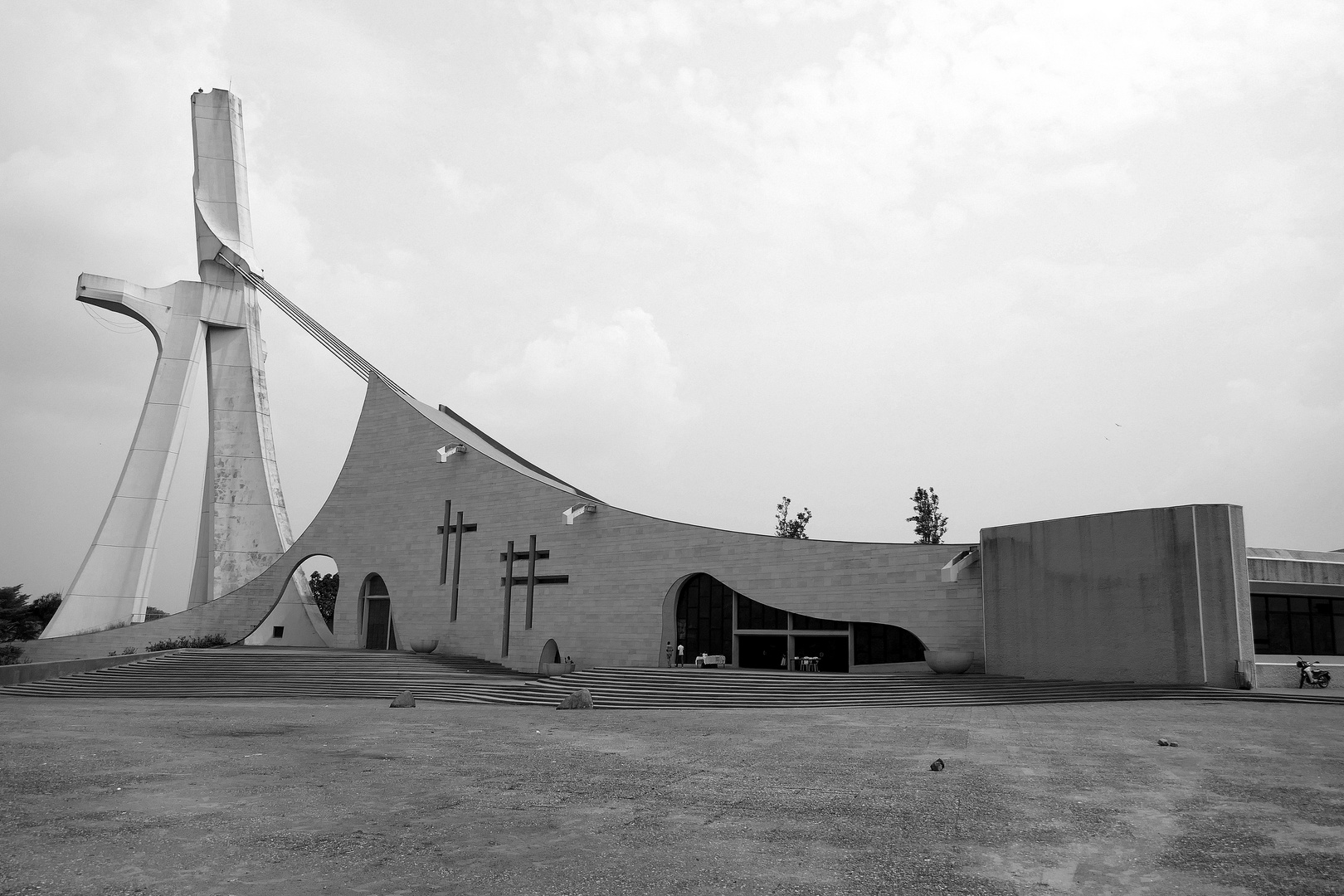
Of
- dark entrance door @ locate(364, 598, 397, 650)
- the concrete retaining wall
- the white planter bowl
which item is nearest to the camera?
the concrete retaining wall

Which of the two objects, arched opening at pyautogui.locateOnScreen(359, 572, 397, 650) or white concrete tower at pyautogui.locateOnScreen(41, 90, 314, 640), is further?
white concrete tower at pyautogui.locateOnScreen(41, 90, 314, 640)

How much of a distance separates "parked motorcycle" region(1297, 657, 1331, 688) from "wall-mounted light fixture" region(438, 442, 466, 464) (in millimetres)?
21586

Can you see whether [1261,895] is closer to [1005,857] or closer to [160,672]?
[1005,857]

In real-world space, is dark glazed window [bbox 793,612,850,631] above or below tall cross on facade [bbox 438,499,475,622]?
below

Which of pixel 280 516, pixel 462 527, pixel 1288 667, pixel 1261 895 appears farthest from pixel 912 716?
pixel 280 516

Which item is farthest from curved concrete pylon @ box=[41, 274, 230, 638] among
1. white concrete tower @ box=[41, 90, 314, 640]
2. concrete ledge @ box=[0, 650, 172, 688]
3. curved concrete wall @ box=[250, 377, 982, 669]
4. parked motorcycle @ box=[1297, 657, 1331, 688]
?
parked motorcycle @ box=[1297, 657, 1331, 688]

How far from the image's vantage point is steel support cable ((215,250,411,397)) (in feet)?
105

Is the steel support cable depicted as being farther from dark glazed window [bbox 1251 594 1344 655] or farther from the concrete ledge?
dark glazed window [bbox 1251 594 1344 655]

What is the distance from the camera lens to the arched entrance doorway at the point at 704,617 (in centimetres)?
2366

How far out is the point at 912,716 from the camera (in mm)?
14461

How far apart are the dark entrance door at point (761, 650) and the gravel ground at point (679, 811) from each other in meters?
10.7

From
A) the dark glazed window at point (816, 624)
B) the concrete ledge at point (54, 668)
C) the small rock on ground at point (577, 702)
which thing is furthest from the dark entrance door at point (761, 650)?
the concrete ledge at point (54, 668)

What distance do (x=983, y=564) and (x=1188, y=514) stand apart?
4.11m

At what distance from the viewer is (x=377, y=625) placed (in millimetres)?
30250
